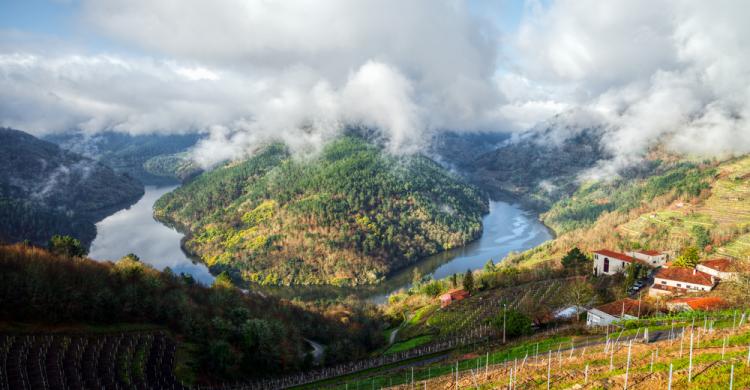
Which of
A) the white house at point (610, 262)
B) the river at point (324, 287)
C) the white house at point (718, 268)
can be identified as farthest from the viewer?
the river at point (324, 287)

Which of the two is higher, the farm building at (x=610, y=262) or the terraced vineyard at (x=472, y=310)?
the farm building at (x=610, y=262)

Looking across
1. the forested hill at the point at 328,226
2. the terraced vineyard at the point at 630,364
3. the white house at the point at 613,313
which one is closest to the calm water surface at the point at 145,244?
the forested hill at the point at 328,226

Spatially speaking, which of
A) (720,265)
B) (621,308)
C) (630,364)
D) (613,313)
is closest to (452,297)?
(621,308)

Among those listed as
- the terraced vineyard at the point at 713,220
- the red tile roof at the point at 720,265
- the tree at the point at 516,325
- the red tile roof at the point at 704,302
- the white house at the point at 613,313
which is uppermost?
the terraced vineyard at the point at 713,220

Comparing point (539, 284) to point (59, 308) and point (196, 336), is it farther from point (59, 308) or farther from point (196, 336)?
point (59, 308)

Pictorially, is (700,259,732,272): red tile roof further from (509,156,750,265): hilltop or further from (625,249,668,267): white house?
(509,156,750,265): hilltop

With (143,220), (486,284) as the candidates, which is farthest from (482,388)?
(143,220)

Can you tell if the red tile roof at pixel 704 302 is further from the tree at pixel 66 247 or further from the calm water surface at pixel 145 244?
the calm water surface at pixel 145 244

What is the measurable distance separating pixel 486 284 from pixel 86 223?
501ft

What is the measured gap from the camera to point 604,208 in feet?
614

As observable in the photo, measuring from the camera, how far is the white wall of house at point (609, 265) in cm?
8209

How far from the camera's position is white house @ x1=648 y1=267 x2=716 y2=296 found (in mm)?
61000

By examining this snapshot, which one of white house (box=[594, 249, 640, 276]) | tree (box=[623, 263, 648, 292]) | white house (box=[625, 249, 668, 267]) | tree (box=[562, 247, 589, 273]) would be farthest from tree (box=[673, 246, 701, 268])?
tree (box=[562, 247, 589, 273])

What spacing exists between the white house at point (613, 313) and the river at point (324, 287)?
67385 millimetres
